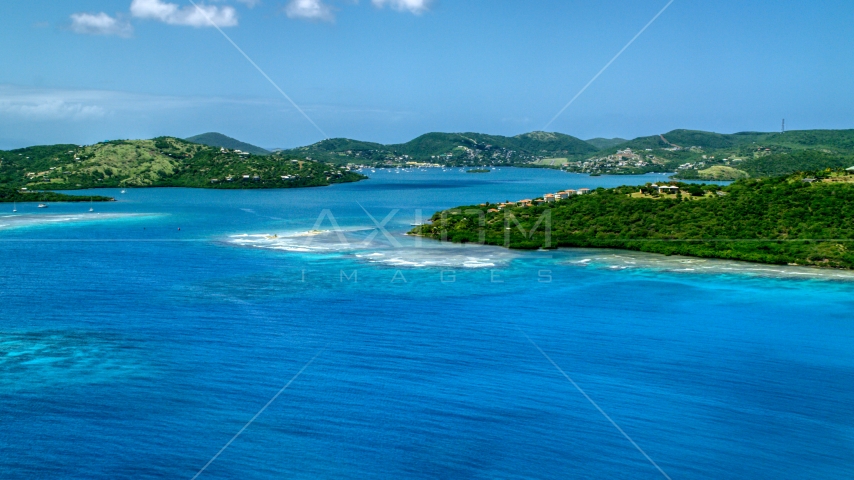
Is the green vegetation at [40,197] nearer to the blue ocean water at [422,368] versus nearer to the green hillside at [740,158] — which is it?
the blue ocean water at [422,368]

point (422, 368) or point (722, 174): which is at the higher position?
point (722, 174)

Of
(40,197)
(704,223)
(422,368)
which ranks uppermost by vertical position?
(40,197)

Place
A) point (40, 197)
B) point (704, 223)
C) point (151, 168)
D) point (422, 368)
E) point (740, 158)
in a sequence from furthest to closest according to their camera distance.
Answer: point (740, 158)
point (151, 168)
point (40, 197)
point (704, 223)
point (422, 368)

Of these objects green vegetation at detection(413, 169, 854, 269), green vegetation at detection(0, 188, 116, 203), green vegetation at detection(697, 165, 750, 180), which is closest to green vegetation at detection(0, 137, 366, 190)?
green vegetation at detection(0, 188, 116, 203)

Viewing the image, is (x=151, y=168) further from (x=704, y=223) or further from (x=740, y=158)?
(x=740, y=158)

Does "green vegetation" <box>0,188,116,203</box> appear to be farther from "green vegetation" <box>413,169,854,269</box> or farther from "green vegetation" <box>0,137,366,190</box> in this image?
"green vegetation" <box>413,169,854,269</box>

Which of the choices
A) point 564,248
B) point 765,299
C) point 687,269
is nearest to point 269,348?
point 765,299

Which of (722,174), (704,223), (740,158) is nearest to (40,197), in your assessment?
(704,223)
